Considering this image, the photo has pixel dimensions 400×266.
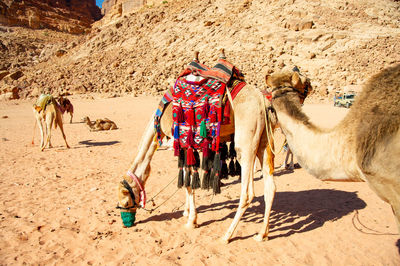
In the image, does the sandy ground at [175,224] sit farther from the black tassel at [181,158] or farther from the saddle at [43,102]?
the saddle at [43,102]

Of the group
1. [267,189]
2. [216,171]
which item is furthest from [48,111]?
[267,189]

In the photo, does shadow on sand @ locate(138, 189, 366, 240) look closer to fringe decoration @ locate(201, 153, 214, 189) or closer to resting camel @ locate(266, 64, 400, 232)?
fringe decoration @ locate(201, 153, 214, 189)

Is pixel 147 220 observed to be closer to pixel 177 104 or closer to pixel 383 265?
pixel 177 104

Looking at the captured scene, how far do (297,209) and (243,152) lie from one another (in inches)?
81.1

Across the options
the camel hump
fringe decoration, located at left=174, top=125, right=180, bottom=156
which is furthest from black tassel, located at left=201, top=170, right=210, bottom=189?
the camel hump

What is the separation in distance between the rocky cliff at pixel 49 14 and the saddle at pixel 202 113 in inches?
2807

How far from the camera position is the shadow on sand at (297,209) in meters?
4.21

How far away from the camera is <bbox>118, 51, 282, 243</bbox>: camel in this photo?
11.5ft

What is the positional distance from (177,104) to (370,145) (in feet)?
7.88

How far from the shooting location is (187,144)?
3.78 metres

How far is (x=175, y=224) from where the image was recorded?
4.17m

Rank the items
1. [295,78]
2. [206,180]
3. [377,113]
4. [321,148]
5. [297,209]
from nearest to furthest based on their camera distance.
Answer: [377,113] → [321,148] → [295,78] → [206,180] → [297,209]

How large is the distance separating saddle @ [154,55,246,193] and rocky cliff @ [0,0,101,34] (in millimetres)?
71298

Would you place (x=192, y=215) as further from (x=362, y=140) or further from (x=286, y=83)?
(x=362, y=140)
